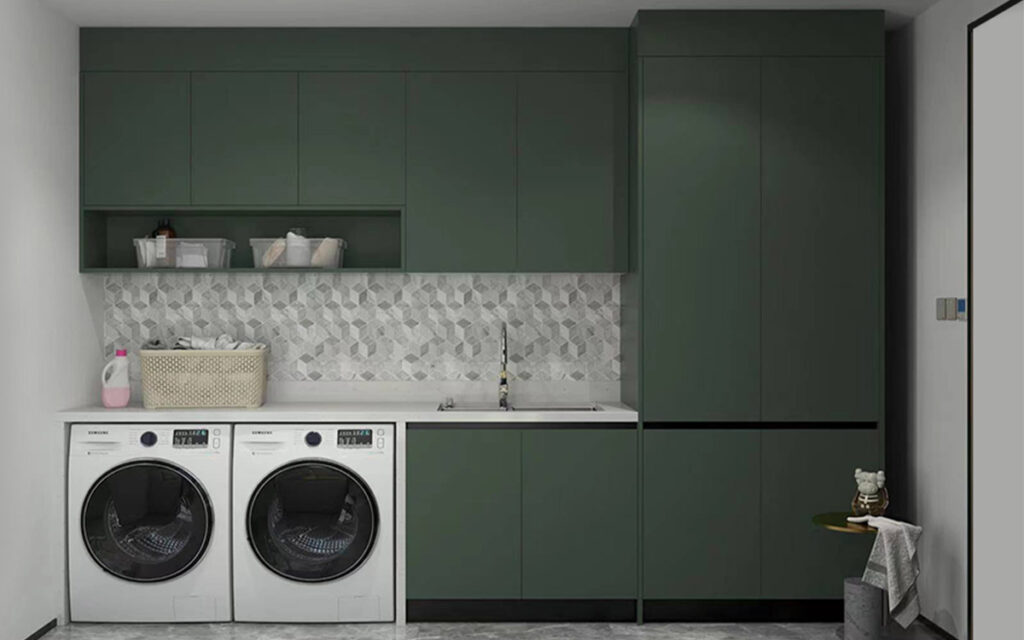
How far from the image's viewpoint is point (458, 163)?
4.66 m

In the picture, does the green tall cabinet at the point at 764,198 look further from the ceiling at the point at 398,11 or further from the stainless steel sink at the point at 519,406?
the stainless steel sink at the point at 519,406

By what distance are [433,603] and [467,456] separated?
0.63 m

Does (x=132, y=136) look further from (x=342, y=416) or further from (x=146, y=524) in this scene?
(x=146, y=524)

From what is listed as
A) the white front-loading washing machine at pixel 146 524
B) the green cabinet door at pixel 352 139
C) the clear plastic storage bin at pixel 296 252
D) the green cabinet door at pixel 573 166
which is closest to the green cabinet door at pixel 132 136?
the clear plastic storage bin at pixel 296 252

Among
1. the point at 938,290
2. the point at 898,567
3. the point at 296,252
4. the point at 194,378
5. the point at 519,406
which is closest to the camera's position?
the point at 898,567

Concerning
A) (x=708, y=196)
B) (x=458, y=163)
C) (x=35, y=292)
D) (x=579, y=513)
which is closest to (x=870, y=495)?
(x=579, y=513)

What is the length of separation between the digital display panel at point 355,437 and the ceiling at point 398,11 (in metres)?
1.72

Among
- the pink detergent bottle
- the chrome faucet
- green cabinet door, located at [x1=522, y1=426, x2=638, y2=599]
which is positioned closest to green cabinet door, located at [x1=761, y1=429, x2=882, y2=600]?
green cabinet door, located at [x1=522, y1=426, x2=638, y2=599]

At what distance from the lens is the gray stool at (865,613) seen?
4.10 metres

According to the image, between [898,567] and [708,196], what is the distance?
1.61m

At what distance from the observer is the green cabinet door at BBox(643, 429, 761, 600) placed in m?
4.42
